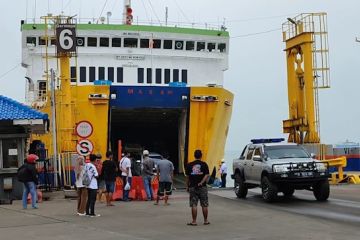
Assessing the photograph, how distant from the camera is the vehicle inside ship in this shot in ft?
100

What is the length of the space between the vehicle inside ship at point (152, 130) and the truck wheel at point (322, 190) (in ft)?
41.2

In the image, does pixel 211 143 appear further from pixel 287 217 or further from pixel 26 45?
pixel 287 217

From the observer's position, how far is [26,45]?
103ft

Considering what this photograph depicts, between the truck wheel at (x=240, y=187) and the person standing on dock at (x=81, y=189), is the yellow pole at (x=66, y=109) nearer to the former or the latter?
the truck wheel at (x=240, y=187)

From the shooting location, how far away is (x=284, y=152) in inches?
691

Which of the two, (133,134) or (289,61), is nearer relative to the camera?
(289,61)

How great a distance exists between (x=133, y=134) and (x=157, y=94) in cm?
1200

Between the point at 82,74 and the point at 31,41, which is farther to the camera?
the point at 31,41

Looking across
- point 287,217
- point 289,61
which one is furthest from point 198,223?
point 289,61

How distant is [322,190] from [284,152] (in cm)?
158

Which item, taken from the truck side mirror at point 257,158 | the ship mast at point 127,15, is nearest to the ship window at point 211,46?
the ship mast at point 127,15

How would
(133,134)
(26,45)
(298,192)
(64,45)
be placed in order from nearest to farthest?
(298,192)
(64,45)
(26,45)
(133,134)

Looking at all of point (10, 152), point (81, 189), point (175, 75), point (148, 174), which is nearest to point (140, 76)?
point (175, 75)

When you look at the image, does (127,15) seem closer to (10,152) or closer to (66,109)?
(66,109)
